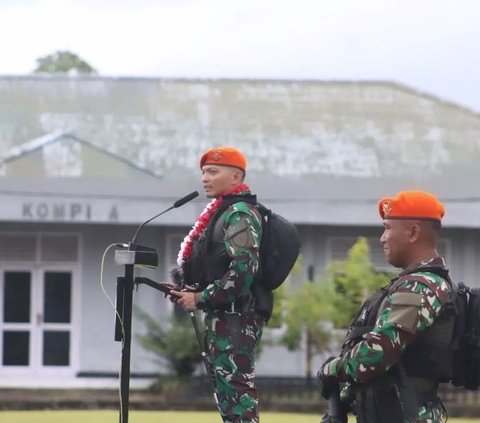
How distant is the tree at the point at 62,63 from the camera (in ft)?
183

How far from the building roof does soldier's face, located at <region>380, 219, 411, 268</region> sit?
15.5 metres

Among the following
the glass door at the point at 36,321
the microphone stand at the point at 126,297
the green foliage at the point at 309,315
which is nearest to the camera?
the microphone stand at the point at 126,297

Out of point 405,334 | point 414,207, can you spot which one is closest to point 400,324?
point 405,334

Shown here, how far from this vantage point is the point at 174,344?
20047 millimetres

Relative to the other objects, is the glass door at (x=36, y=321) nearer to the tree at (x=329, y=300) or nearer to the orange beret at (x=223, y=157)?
the tree at (x=329, y=300)

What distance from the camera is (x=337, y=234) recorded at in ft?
74.4

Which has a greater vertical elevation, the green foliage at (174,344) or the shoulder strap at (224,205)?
the shoulder strap at (224,205)

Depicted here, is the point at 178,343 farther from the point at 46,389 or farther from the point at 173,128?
the point at 173,128

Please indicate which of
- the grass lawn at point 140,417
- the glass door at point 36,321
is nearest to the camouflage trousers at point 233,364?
the grass lawn at point 140,417

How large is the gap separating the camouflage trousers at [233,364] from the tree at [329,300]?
1119cm

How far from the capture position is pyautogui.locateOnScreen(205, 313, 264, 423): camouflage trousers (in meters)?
7.28

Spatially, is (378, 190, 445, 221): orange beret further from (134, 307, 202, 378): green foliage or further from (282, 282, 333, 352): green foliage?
(134, 307, 202, 378): green foliage

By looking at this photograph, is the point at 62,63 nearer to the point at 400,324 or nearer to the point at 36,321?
the point at 36,321

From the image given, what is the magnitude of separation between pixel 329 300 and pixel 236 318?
39.0 ft
